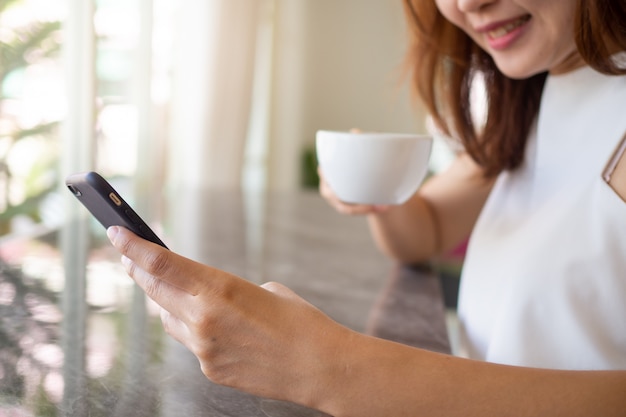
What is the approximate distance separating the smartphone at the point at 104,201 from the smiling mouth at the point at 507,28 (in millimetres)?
504

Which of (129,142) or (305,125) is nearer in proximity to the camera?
(129,142)

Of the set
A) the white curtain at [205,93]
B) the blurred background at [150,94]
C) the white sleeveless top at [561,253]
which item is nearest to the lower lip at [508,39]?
the white sleeveless top at [561,253]

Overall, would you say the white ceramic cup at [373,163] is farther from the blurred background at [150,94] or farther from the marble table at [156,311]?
the blurred background at [150,94]

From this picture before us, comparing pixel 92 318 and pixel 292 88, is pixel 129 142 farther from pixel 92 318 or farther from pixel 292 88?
pixel 292 88

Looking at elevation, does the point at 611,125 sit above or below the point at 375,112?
above

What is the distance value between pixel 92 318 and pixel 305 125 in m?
5.28

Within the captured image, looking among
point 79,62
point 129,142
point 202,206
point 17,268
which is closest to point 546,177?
point 17,268

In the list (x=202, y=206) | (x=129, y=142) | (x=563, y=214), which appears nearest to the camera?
(x=563, y=214)

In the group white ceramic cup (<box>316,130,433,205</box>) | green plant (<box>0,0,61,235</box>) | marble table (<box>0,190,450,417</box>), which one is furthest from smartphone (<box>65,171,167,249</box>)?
green plant (<box>0,0,61,235</box>)

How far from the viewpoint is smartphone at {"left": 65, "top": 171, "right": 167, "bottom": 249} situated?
554 millimetres

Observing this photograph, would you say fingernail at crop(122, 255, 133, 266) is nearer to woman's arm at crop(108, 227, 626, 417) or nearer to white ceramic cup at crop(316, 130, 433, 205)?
woman's arm at crop(108, 227, 626, 417)

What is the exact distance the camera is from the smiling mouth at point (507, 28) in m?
0.84

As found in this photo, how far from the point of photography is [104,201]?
1.84 ft

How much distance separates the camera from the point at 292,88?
522cm
